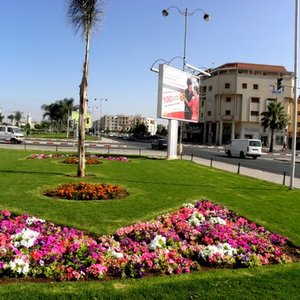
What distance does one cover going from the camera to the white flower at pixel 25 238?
20.6ft

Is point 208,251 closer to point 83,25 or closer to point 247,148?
point 83,25

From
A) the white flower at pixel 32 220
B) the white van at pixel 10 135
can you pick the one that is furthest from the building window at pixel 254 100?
the white flower at pixel 32 220

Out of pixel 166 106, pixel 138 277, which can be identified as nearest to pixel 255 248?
pixel 138 277

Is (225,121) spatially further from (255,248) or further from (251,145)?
(255,248)

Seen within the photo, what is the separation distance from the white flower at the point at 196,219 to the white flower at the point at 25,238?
3.17m

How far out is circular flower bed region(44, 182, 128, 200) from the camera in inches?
432

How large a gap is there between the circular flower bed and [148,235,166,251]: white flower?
4.31 m

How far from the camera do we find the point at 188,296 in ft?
16.4

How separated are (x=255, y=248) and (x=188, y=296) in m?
2.34

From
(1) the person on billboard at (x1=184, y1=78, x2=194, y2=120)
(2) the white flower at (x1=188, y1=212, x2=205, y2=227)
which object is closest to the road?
(1) the person on billboard at (x1=184, y1=78, x2=194, y2=120)

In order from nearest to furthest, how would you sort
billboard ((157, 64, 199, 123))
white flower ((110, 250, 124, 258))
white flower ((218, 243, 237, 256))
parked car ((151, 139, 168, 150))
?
white flower ((110, 250, 124, 258)) < white flower ((218, 243, 237, 256)) < billboard ((157, 64, 199, 123)) < parked car ((151, 139, 168, 150))

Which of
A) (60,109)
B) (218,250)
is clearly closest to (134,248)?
(218,250)

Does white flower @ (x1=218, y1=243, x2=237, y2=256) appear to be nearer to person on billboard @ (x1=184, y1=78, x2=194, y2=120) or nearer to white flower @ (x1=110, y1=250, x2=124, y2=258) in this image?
white flower @ (x1=110, y1=250, x2=124, y2=258)

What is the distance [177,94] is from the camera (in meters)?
29.1
